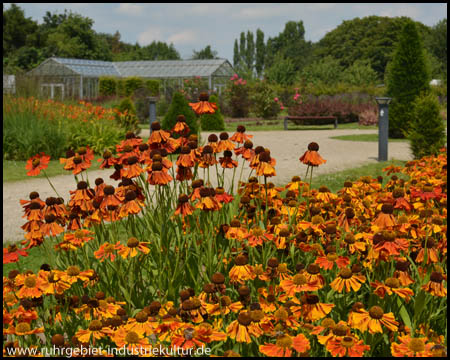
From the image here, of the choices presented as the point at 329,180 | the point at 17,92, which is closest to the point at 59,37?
the point at 17,92

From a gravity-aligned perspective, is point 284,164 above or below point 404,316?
above

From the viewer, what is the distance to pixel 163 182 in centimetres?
229

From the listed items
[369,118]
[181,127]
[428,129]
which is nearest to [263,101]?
[369,118]

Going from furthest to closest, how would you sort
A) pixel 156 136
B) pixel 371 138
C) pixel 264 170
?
pixel 371 138 → pixel 156 136 → pixel 264 170

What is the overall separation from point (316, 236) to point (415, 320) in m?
0.65

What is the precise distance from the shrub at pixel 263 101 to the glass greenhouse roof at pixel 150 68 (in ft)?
29.1

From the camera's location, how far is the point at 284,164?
33.1ft

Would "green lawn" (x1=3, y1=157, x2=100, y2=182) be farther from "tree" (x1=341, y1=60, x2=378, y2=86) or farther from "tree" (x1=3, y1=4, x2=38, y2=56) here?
"tree" (x1=3, y1=4, x2=38, y2=56)

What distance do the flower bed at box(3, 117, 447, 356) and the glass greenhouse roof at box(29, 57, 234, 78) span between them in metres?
31.5

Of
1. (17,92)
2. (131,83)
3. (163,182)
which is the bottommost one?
(163,182)

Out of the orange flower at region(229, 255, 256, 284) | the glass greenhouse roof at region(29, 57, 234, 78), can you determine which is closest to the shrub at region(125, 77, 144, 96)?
the glass greenhouse roof at region(29, 57, 234, 78)

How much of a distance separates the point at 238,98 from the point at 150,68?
49.5ft

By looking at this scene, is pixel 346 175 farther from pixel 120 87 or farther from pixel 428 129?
pixel 120 87

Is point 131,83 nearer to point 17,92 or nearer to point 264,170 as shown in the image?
point 17,92
